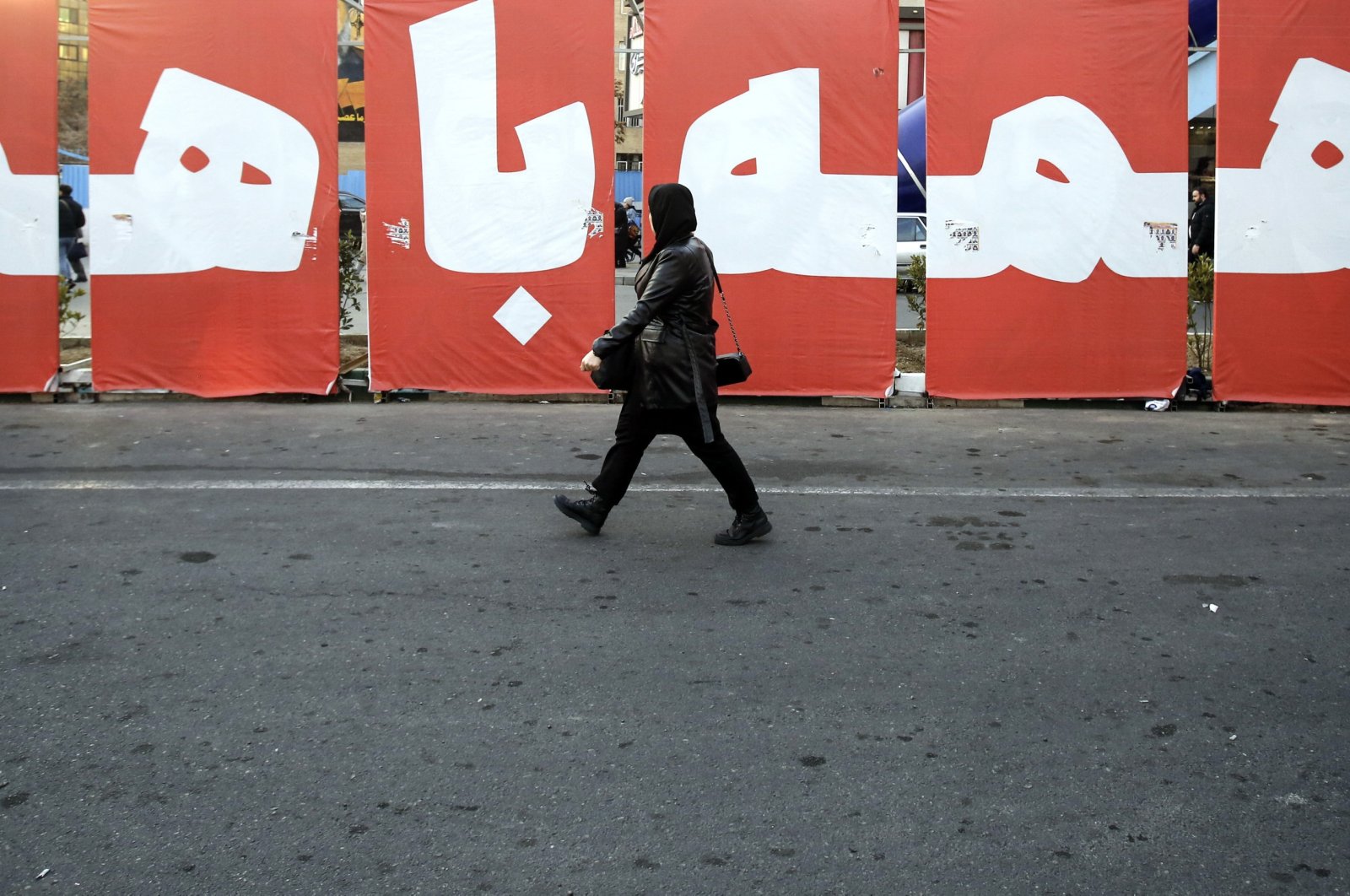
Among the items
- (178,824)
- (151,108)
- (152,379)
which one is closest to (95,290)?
(152,379)

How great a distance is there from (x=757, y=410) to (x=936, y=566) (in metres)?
4.29

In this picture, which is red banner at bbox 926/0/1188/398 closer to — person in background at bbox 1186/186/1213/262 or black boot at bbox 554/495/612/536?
person in background at bbox 1186/186/1213/262

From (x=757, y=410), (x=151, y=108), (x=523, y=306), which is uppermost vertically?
(x=151, y=108)

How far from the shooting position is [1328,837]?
3350mm

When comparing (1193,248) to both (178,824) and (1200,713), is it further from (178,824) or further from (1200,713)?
(178,824)

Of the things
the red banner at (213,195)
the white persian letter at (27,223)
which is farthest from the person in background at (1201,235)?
the white persian letter at (27,223)

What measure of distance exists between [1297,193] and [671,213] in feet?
19.4

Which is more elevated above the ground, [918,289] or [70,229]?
[70,229]

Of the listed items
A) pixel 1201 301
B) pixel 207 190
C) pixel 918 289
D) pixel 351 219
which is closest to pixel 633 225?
pixel 351 219

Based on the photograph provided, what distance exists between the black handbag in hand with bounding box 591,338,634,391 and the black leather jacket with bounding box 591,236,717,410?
0.13 ft

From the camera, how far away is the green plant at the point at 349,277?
10.6m

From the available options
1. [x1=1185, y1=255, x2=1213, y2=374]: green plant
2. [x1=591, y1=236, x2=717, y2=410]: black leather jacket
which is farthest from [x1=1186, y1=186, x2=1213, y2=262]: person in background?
[x1=591, y1=236, x2=717, y2=410]: black leather jacket

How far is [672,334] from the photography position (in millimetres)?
6156

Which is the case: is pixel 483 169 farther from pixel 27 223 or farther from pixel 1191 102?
pixel 1191 102
